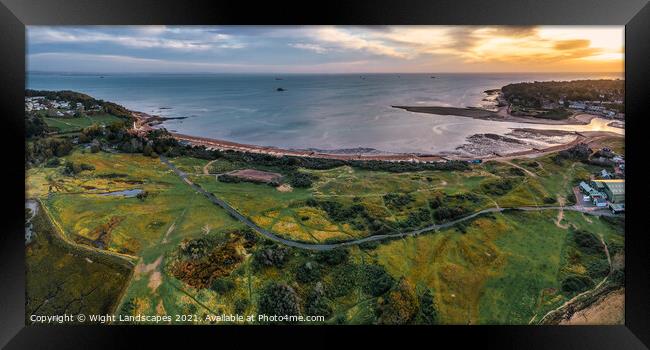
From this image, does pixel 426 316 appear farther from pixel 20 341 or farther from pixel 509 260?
pixel 20 341

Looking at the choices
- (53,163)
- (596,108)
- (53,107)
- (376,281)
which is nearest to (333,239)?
(376,281)

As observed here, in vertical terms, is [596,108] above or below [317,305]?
above

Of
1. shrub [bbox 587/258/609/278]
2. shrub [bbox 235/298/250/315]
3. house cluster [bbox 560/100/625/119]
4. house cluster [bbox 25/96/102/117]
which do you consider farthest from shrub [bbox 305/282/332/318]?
house cluster [bbox 560/100/625/119]

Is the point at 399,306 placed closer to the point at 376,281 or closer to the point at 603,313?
the point at 376,281

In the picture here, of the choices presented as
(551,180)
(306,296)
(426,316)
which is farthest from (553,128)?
(306,296)

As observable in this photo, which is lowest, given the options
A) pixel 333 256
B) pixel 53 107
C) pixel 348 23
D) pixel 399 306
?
pixel 399 306

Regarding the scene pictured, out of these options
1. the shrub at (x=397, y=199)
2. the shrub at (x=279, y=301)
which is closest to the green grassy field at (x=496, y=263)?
the shrub at (x=397, y=199)
